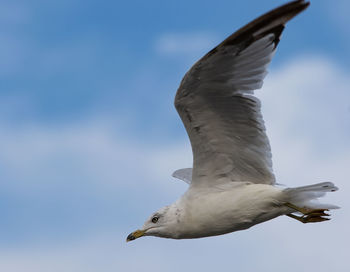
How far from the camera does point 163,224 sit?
11609 millimetres

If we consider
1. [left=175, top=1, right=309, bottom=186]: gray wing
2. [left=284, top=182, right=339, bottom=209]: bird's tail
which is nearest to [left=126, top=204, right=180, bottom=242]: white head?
[left=175, top=1, right=309, bottom=186]: gray wing

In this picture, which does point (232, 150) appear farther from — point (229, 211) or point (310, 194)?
point (310, 194)

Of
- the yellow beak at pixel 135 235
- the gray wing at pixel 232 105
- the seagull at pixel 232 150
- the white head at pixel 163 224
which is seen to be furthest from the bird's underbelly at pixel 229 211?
the yellow beak at pixel 135 235

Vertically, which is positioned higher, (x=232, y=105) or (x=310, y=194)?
(x=232, y=105)

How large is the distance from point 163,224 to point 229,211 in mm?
975

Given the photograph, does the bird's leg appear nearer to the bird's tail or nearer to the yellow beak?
the bird's tail

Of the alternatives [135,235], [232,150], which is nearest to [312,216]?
[232,150]

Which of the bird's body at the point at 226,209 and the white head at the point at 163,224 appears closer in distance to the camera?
the bird's body at the point at 226,209

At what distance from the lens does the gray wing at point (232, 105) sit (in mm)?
10531

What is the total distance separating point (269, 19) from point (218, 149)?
1983mm

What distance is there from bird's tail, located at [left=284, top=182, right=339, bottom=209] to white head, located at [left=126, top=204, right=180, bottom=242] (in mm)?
1583

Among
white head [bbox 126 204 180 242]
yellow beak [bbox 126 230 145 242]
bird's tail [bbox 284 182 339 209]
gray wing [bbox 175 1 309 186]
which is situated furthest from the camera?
yellow beak [bbox 126 230 145 242]

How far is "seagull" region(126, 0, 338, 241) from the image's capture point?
10.6 metres

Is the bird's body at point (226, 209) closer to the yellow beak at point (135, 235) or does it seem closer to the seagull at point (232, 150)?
the seagull at point (232, 150)
